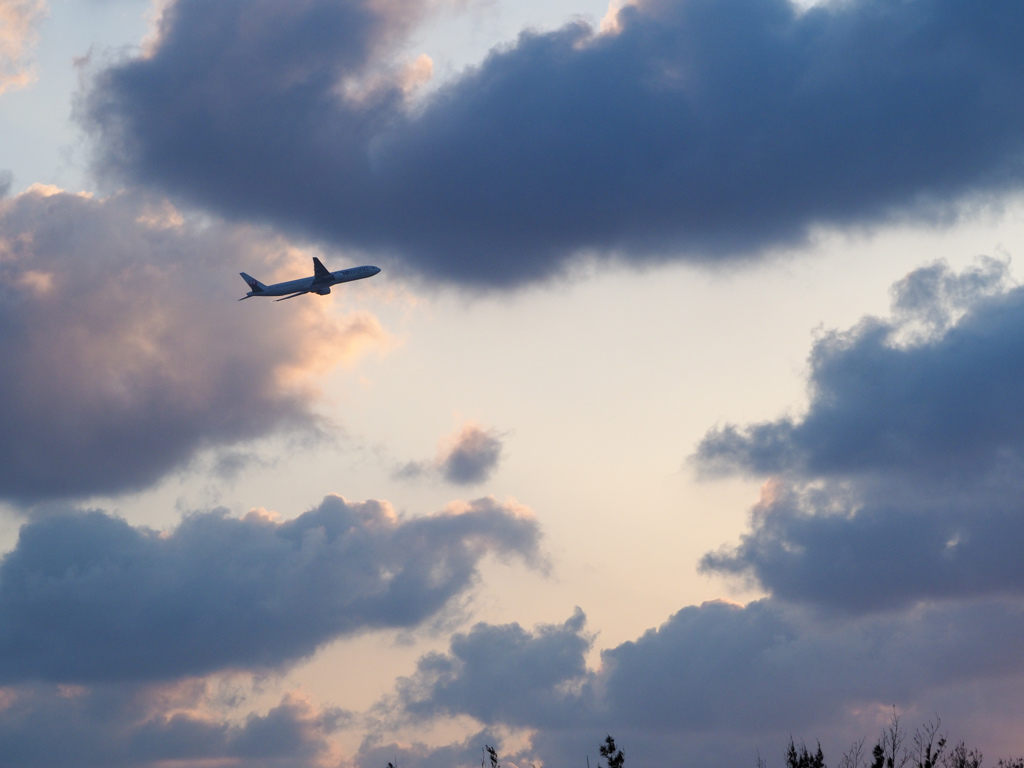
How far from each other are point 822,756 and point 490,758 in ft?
138

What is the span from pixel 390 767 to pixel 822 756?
2187 inches

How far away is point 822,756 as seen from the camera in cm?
14350

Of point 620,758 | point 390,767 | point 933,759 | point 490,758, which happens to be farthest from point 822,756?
point 390,767

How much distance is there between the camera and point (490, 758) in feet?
480

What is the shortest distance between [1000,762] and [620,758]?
4498 cm

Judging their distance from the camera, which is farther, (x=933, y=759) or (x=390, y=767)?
(x=390, y=767)

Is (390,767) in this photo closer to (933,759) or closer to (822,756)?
(822,756)

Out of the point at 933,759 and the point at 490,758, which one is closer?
the point at 933,759

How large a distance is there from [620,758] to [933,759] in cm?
3711

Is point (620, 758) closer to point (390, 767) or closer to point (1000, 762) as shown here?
point (390, 767)

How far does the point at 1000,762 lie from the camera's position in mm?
133875

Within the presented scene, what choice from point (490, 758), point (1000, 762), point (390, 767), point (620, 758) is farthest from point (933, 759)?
point (390, 767)

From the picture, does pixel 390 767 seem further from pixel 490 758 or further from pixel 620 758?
pixel 620 758

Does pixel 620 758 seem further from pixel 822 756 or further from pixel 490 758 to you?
pixel 822 756
